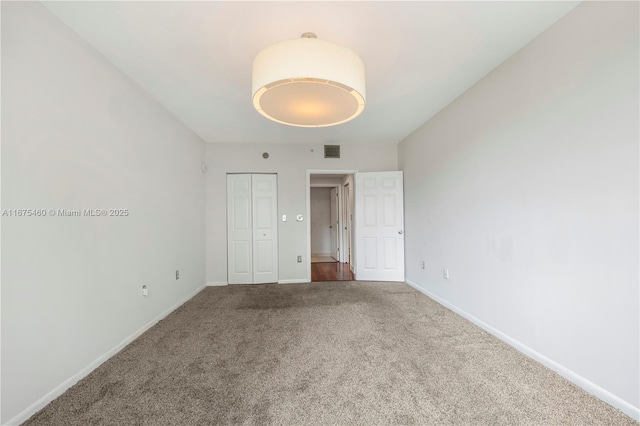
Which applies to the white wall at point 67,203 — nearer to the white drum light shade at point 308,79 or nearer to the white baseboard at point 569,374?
the white drum light shade at point 308,79

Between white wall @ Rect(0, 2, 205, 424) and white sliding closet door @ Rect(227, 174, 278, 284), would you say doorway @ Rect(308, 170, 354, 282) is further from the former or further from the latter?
white wall @ Rect(0, 2, 205, 424)

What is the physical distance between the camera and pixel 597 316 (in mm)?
1578

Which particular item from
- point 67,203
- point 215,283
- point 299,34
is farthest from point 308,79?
point 215,283

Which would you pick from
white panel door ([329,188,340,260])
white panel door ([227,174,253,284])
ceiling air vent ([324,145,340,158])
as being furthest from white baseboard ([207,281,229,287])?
white panel door ([329,188,340,260])

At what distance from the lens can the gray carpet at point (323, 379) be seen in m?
1.45

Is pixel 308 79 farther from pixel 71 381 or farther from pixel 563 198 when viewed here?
pixel 71 381

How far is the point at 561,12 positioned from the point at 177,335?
12.6ft

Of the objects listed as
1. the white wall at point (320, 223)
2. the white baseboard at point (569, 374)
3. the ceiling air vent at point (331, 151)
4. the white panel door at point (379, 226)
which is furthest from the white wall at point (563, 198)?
the white wall at point (320, 223)

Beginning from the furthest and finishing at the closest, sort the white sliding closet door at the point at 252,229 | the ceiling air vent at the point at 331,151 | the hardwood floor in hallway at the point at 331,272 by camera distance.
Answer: the hardwood floor in hallway at the point at 331,272, the ceiling air vent at the point at 331,151, the white sliding closet door at the point at 252,229

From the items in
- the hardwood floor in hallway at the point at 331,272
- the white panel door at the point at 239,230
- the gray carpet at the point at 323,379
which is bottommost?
the hardwood floor in hallway at the point at 331,272

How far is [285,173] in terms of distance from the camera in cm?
453

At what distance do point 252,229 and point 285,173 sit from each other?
1103mm

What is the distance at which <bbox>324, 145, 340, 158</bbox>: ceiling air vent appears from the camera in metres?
4.58

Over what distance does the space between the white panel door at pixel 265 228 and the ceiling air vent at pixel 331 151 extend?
38.4 inches
